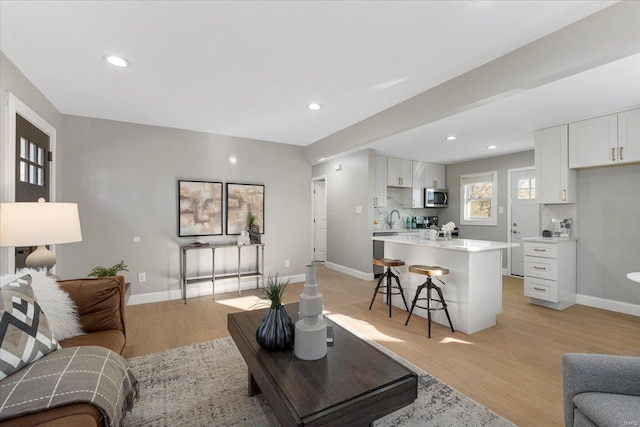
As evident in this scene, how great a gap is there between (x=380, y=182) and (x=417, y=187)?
1.14 meters

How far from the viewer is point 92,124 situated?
3674 millimetres

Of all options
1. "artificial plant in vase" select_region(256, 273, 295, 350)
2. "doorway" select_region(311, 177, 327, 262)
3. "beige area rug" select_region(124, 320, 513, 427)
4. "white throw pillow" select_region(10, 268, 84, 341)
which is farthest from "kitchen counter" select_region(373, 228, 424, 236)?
"white throw pillow" select_region(10, 268, 84, 341)

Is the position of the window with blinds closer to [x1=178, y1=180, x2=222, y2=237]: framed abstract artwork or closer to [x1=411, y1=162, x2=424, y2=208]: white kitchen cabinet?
[x1=411, y1=162, x2=424, y2=208]: white kitchen cabinet

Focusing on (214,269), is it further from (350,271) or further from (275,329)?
(275,329)

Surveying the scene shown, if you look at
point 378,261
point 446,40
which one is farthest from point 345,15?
point 378,261

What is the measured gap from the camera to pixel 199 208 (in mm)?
4285

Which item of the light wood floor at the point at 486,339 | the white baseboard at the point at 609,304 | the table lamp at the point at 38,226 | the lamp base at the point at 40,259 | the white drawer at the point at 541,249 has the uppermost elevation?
the table lamp at the point at 38,226

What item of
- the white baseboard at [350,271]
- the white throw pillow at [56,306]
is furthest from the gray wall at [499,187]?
the white throw pillow at [56,306]

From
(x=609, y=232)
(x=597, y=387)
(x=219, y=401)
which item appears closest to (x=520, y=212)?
(x=609, y=232)

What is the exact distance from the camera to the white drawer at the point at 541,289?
3721 millimetres

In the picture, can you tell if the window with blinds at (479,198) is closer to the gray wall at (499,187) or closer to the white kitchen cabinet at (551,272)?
the gray wall at (499,187)

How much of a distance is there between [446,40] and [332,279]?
4.16 metres

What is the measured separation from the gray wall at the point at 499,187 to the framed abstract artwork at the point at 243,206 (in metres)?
4.51

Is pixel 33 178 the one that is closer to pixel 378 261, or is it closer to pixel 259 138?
pixel 259 138
